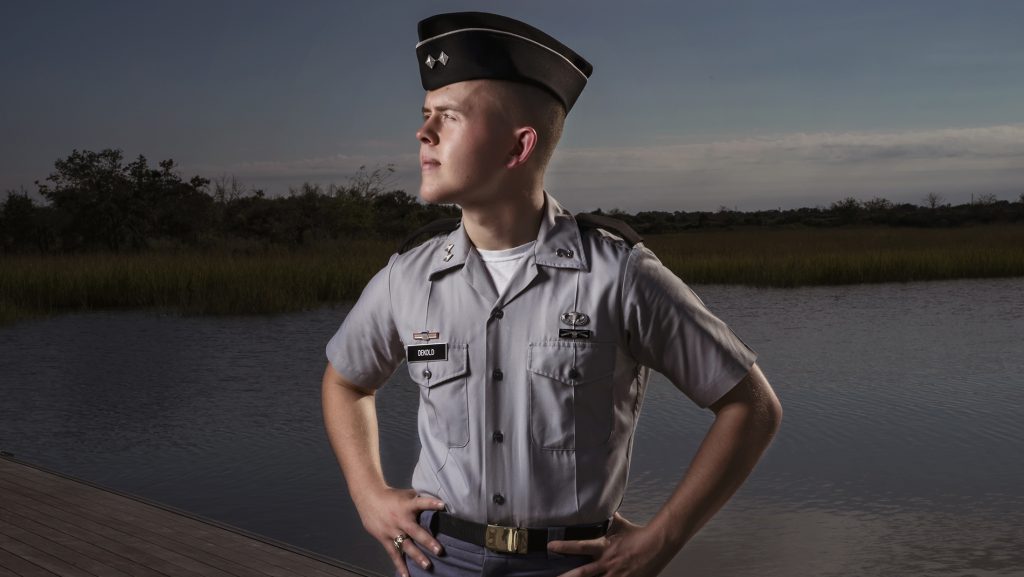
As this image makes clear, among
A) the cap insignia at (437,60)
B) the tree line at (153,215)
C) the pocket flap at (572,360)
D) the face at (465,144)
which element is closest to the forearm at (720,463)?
the pocket flap at (572,360)

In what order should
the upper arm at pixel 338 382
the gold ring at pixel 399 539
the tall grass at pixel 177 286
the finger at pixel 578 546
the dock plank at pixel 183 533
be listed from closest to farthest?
the finger at pixel 578 546
the gold ring at pixel 399 539
the upper arm at pixel 338 382
the dock plank at pixel 183 533
the tall grass at pixel 177 286

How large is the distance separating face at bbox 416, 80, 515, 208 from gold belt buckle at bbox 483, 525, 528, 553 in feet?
1.13

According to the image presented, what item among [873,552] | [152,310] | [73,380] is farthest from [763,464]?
[152,310]

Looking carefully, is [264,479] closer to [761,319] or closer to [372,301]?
[372,301]

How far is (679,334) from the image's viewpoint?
1.16m

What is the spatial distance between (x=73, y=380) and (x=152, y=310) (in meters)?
3.56

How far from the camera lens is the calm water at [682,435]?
5.21 m

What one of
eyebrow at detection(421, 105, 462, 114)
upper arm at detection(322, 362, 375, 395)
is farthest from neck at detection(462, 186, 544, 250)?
upper arm at detection(322, 362, 375, 395)

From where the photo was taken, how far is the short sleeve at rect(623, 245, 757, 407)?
1153mm

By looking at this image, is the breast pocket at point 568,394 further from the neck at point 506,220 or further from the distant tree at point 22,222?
the distant tree at point 22,222

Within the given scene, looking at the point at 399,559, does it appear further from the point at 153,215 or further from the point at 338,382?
the point at 153,215

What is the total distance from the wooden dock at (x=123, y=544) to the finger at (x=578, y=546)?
6.03ft

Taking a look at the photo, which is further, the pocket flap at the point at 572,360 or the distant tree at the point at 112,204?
the distant tree at the point at 112,204

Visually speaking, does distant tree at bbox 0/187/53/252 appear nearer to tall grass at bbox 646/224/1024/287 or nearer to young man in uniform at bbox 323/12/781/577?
tall grass at bbox 646/224/1024/287
